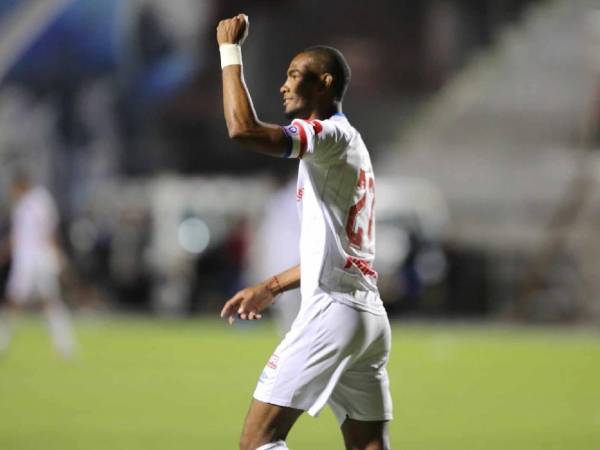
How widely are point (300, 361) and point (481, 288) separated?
24096mm

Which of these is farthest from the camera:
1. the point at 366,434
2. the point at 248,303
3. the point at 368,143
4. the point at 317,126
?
the point at 368,143

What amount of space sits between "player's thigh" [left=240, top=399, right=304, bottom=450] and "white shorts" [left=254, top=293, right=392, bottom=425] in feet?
0.13

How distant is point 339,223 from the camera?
6.50 meters

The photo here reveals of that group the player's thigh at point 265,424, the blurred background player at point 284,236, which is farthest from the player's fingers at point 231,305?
the blurred background player at point 284,236

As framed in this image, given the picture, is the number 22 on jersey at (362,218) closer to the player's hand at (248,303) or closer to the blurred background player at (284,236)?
the player's hand at (248,303)

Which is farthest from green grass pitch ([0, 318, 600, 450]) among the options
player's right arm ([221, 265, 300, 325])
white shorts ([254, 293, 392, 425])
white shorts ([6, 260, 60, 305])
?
white shorts ([254, 293, 392, 425])

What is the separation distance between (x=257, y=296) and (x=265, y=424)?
747 millimetres

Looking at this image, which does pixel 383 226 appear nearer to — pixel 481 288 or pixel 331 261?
pixel 481 288

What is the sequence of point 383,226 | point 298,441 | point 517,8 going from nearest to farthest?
point 298,441
point 383,226
point 517,8

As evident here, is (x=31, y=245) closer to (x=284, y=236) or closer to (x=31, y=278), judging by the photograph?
(x=31, y=278)

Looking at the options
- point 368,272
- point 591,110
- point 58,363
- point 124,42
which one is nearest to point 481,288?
point 591,110

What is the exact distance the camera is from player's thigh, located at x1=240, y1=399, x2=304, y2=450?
6367 mm

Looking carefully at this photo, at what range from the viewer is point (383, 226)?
29094 mm

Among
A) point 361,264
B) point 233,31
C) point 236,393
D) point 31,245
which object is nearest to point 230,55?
point 233,31
